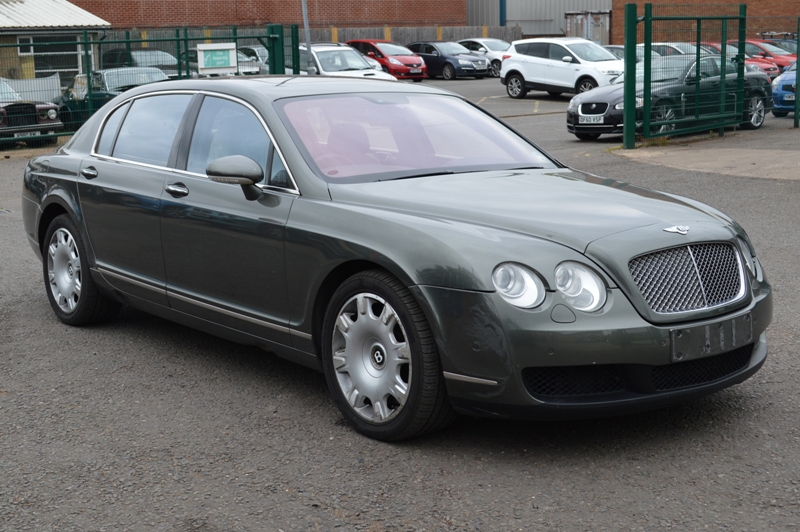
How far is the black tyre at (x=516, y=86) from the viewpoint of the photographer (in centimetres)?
2959

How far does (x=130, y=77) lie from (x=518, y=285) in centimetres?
1793

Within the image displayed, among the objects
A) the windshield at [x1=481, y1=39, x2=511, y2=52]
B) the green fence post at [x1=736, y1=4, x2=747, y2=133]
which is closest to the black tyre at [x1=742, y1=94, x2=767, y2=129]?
the green fence post at [x1=736, y1=4, x2=747, y2=133]

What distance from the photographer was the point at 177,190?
5.37 metres

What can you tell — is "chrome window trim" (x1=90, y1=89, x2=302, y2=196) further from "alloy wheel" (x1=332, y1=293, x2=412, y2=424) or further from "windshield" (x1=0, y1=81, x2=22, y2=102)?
"windshield" (x1=0, y1=81, x2=22, y2=102)

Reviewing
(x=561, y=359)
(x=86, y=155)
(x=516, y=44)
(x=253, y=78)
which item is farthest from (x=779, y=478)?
(x=516, y=44)

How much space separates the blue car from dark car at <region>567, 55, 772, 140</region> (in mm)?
1990

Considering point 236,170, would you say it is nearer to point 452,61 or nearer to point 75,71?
point 75,71

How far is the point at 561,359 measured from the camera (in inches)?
152

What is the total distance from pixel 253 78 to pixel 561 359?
2.76m

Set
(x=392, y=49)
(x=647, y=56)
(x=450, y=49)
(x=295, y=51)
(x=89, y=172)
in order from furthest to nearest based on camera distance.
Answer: (x=450, y=49), (x=392, y=49), (x=295, y=51), (x=647, y=56), (x=89, y=172)

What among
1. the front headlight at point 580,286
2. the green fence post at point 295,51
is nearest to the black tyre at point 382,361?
the front headlight at point 580,286

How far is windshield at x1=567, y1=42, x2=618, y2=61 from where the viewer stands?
93.7ft

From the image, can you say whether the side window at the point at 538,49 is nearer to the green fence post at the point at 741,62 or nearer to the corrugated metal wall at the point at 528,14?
the green fence post at the point at 741,62

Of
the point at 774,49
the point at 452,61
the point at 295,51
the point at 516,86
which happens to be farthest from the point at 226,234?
the point at 452,61
